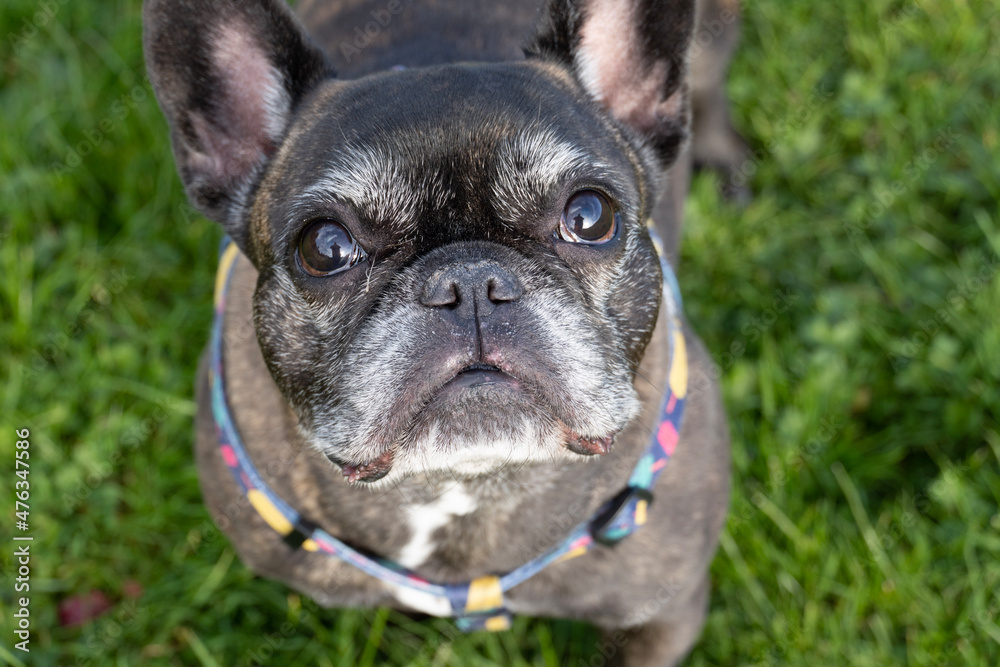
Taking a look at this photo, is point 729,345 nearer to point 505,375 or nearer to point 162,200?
point 505,375

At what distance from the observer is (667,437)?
312 centimetres

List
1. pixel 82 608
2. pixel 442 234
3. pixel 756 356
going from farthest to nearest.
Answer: pixel 756 356 → pixel 82 608 → pixel 442 234

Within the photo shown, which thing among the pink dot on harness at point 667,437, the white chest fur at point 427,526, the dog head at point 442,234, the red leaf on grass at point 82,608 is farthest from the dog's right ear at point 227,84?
the red leaf on grass at point 82,608

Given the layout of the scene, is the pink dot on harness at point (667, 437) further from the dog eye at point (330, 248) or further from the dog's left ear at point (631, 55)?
the dog eye at point (330, 248)

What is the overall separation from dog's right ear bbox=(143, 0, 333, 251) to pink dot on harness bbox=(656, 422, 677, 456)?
1473 mm

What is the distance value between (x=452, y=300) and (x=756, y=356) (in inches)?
109

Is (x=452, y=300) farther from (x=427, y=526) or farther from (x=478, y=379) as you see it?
(x=427, y=526)

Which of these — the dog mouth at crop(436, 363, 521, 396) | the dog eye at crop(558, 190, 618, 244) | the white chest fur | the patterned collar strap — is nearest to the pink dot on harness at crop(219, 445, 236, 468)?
the patterned collar strap

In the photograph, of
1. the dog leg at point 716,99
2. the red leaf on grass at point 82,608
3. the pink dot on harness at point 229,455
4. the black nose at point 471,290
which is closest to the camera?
the black nose at point 471,290

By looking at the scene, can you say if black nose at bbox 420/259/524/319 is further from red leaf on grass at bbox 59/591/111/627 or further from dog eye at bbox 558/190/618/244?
red leaf on grass at bbox 59/591/111/627

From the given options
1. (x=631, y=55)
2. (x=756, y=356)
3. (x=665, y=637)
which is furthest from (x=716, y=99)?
(x=665, y=637)

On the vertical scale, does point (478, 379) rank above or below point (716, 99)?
above

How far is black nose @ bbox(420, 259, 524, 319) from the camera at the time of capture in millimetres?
2463

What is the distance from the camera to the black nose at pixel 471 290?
2.46 metres
